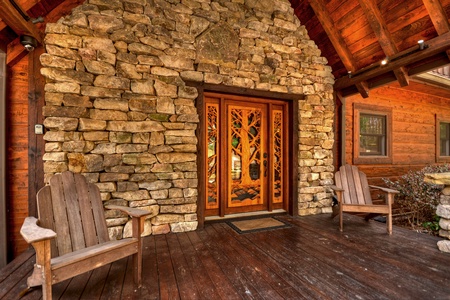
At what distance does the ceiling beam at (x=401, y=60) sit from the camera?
268 centimetres

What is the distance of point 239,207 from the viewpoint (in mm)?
3602

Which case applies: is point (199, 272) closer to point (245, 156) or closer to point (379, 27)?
point (245, 156)

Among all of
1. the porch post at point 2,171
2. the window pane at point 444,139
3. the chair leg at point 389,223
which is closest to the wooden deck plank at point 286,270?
the chair leg at point 389,223

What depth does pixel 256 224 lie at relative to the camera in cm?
324

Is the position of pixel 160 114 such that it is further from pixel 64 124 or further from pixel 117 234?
pixel 117 234

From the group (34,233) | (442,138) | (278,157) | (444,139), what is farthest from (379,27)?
(444,139)

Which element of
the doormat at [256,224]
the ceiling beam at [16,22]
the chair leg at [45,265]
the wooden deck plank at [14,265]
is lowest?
the doormat at [256,224]

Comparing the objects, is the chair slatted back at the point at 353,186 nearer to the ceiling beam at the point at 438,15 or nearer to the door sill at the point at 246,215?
the door sill at the point at 246,215

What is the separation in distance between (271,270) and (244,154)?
6.46 ft

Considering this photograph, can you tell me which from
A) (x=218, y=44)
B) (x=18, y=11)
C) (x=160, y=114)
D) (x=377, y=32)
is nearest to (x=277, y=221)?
(x=160, y=114)

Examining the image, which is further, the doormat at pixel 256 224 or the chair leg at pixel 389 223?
the doormat at pixel 256 224

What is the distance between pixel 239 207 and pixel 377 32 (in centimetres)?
331

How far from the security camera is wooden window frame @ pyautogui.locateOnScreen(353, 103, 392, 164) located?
541 cm

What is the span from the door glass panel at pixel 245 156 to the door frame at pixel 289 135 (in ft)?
1.10
